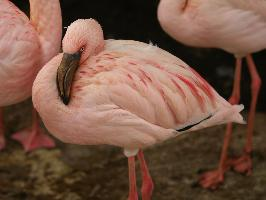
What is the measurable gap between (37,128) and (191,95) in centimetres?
176

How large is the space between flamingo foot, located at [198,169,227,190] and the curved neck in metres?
1.39

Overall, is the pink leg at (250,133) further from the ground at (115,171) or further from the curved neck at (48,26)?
the curved neck at (48,26)

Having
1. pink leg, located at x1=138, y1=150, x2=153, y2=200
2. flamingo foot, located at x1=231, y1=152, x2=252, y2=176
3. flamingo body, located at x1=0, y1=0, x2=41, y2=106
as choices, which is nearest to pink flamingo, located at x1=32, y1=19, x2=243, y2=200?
pink leg, located at x1=138, y1=150, x2=153, y2=200

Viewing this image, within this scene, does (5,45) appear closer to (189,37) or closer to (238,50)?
(189,37)

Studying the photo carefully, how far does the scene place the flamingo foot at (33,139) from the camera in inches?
186

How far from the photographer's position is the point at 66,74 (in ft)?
10.5

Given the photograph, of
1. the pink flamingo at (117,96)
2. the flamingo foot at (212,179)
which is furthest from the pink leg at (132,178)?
the flamingo foot at (212,179)

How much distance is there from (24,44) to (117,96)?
0.88 m

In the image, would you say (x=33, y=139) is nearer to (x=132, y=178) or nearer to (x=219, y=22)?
(x=132, y=178)

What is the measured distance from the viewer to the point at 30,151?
4707 millimetres

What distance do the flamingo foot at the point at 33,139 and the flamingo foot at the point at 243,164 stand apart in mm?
1404

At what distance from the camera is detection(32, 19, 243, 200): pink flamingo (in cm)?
316

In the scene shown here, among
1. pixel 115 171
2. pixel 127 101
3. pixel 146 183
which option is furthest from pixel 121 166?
pixel 127 101

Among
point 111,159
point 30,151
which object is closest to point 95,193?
point 111,159
